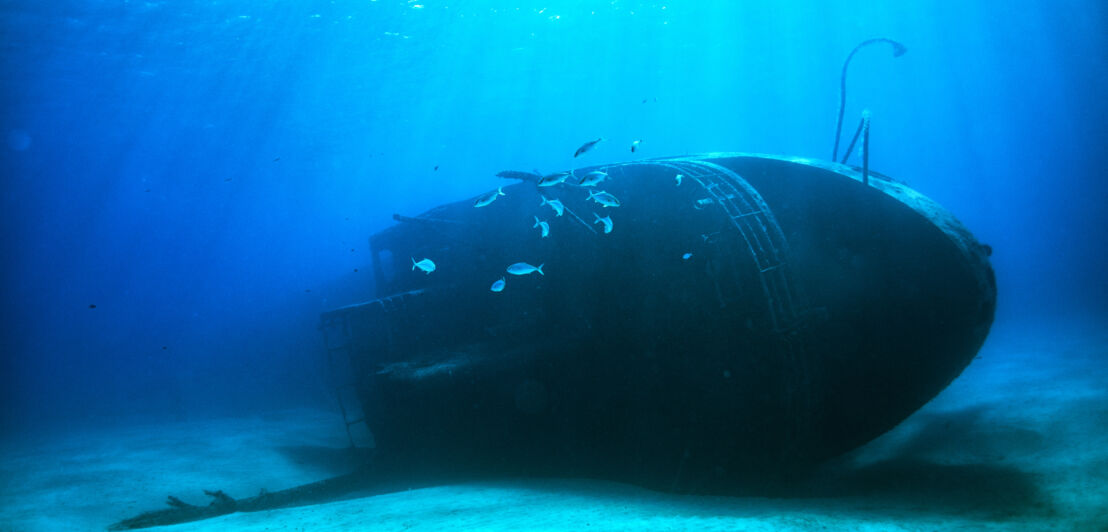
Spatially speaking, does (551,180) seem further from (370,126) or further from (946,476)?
(370,126)

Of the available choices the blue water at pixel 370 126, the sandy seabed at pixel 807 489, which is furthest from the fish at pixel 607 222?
the blue water at pixel 370 126

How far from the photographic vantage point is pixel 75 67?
22031 millimetres

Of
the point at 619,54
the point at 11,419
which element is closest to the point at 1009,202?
the point at 619,54

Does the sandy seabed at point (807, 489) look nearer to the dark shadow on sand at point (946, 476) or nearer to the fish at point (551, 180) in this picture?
the dark shadow on sand at point (946, 476)

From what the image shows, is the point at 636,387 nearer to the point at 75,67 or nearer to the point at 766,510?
the point at 766,510

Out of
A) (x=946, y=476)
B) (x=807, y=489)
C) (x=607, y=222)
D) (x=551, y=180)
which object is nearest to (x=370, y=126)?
(x=551, y=180)

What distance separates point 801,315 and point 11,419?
4172cm

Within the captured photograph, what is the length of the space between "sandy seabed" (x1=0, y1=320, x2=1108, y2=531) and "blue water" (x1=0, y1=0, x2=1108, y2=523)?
9510 millimetres

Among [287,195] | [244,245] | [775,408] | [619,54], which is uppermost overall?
[244,245]

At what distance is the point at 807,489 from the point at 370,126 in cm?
4076

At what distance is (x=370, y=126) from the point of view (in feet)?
131

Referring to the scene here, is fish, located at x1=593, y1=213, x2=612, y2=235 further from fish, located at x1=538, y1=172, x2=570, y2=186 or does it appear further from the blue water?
the blue water

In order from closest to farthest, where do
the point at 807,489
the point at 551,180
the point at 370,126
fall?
1. the point at 807,489
2. the point at 551,180
3. the point at 370,126

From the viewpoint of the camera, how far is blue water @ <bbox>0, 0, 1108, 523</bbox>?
906 inches
